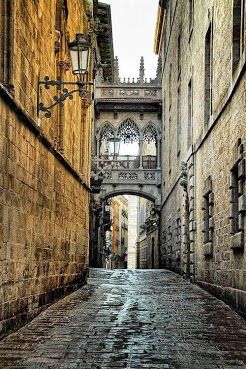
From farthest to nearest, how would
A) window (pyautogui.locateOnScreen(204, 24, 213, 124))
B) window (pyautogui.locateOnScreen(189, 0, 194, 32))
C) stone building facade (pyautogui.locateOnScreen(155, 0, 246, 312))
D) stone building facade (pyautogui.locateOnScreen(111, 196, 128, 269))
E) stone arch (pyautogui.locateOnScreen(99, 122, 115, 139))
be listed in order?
stone building facade (pyautogui.locateOnScreen(111, 196, 128, 269)) < stone arch (pyautogui.locateOnScreen(99, 122, 115, 139)) < window (pyautogui.locateOnScreen(189, 0, 194, 32)) < window (pyautogui.locateOnScreen(204, 24, 213, 124)) < stone building facade (pyautogui.locateOnScreen(155, 0, 246, 312))

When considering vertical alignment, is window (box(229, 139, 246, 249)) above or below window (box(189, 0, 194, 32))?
below

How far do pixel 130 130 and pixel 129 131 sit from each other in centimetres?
8

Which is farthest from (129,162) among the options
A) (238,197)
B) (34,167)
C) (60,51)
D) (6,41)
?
(6,41)

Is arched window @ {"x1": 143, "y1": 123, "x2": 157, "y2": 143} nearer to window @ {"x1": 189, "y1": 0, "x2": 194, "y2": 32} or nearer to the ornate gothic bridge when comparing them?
the ornate gothic bridge

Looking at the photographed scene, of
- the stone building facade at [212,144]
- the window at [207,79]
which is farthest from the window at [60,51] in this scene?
the window at [207,79]

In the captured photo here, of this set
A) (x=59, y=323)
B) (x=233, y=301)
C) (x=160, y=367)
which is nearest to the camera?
(x=160, y=367)

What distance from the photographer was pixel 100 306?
11000mm

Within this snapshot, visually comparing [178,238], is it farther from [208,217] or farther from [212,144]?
[212,144]

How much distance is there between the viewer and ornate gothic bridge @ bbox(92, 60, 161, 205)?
35500 millimetres

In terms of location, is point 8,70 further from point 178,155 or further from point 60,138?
point 178,155

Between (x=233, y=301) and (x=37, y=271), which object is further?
(x=233, y=301)

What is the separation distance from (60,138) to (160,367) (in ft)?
26.1

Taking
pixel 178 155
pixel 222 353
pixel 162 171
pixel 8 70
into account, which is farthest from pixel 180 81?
pixel 222 353

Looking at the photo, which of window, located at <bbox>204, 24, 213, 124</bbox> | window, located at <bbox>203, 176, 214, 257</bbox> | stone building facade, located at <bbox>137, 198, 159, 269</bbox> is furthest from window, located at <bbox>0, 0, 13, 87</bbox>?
stone building facade, located at <bbox>137, 198, 159, 269</bbox>
